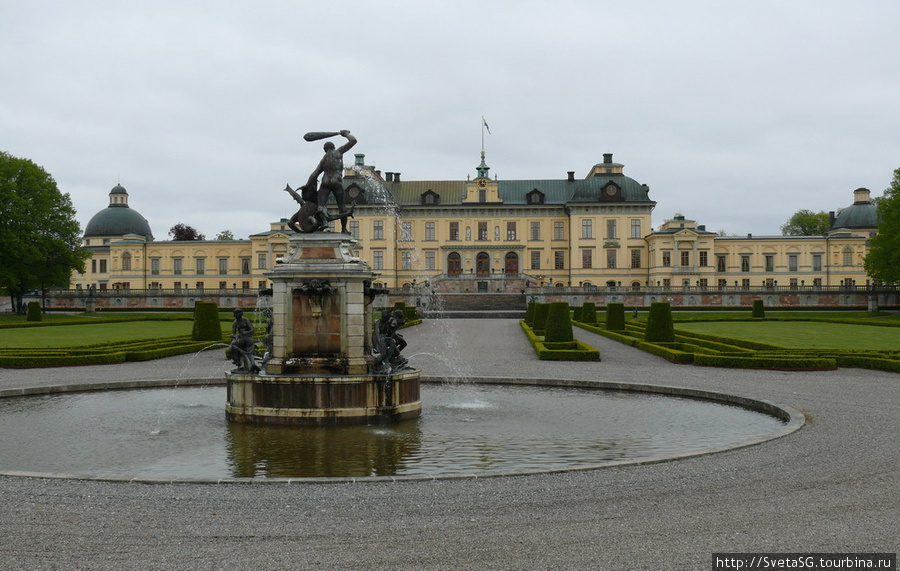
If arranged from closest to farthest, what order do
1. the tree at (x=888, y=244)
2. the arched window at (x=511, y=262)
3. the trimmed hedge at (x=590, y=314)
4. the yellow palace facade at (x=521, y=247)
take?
1. the trimmed hedge at (x=590, y=314)
2. the tree at (x=888, y=244)
3. the yellow palace facade at (x=521, y=247)
4. the arched window at (x=511, y=262)

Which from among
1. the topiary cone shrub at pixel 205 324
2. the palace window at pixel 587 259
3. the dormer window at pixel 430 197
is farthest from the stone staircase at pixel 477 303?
the topiary cone shrub at pixel 205 324

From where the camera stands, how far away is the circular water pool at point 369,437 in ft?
33.6

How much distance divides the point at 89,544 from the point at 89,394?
12.1 m

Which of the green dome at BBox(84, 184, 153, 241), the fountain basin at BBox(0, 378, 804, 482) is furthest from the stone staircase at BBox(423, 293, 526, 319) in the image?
the green dome at BBox(84, 184, 153, 241)

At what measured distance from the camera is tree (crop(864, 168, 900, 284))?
56.0 m

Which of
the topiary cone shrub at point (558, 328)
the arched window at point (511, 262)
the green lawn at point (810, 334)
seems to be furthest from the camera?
the arched window at point (511, 262)

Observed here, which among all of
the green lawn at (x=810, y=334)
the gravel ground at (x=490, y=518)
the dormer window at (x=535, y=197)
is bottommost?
the gravel ground at (x=490, y=518)

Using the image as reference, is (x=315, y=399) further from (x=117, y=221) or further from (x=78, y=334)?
(x=117, y=221)

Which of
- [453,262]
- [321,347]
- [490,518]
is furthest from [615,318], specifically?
[453,262]

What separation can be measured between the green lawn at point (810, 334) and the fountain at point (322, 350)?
1993 cm

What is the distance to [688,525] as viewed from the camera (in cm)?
710

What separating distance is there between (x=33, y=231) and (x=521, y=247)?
4757cm

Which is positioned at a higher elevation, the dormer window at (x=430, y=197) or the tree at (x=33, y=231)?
the dormer window at (x=430, y=197)

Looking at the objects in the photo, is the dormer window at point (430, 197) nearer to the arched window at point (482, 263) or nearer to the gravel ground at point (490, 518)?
the arched window at point (482, 263)
